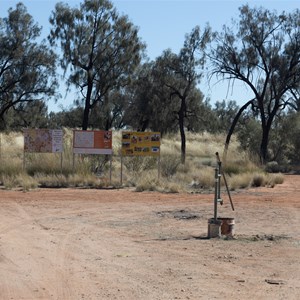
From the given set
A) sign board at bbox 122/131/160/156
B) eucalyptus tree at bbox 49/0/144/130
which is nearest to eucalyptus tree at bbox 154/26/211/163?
eucalyptus tree at bbox 49/0/144/130

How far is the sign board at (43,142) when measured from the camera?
25.1 meters

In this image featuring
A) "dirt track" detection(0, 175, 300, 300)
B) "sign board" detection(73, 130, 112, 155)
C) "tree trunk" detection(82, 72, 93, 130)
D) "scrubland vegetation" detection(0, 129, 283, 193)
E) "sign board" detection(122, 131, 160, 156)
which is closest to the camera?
"dirt track" detection(0, 175, 300, 300)

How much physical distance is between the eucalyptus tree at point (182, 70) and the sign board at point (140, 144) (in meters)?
19.0

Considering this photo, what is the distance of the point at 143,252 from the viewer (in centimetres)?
1009

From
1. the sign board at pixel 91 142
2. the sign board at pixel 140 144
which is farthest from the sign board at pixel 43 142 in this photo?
the sign board at pixel 140 144

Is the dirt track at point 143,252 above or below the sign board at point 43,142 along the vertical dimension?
below

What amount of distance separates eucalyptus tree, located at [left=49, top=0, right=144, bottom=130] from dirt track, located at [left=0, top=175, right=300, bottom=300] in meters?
23.5

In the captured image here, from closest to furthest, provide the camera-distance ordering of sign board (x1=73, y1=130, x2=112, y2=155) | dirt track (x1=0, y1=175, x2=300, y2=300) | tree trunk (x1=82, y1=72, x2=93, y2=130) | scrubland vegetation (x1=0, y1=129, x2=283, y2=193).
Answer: dirt track (x1=0, y1=175, x2=300, y2=300), scrubland vegetation (x1=0, y1=129, x2=283, y2=193), sign board (x1=73, y1=130, x2=112, y2=155), tree trunk (x1=82, y1=72, x2=93, y2=130)

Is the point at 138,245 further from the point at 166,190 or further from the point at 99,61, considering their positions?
the point at 99,61

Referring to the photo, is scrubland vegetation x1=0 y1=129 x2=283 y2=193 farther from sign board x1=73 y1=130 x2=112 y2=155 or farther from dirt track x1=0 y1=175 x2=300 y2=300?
dirt track x1=0 y1=175 x2=300 y2=300

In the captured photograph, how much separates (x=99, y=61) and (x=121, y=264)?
1275 inches

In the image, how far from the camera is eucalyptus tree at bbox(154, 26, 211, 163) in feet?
147

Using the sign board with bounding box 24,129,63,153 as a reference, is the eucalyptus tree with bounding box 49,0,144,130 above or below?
above

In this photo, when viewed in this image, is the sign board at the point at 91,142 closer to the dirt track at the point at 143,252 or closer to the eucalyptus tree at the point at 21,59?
the dirt track at the point at 143,252
